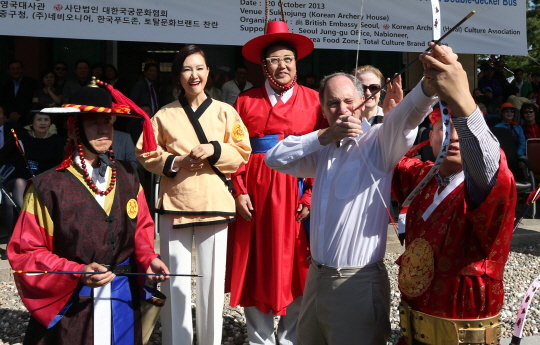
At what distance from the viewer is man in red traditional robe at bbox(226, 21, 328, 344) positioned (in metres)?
3.30

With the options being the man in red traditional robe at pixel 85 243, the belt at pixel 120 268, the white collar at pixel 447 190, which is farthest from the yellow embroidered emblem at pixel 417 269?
the belt at pixel 120 268

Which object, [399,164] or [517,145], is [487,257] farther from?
[517,145]

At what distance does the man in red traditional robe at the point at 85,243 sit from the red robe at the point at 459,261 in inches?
46.9

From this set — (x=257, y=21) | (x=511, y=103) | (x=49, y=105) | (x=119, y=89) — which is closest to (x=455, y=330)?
(x=257, y=21)

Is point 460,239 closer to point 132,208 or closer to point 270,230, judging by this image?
point 132,208

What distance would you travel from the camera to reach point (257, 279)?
3.33m

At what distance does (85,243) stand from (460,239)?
A: 1.58m

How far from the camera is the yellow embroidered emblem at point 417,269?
1.83 m

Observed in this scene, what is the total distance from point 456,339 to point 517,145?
259 inches

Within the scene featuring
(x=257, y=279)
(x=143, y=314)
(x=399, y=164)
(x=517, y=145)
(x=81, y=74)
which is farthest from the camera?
(x=517, y=145)

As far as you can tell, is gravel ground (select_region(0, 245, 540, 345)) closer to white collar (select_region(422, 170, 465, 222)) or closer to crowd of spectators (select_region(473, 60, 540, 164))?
white collar (select_region(422, 170, 465, 222))

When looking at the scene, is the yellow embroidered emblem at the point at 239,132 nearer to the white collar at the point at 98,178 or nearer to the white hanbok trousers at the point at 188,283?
the white hanbok trousers at the point at 188,283

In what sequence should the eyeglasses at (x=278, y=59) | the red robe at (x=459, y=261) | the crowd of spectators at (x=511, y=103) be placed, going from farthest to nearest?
the crowd of spectators at (x=511, y=103) < the eyeglasses at (x=278, y=59) < the red robe at (x=459, y=261)

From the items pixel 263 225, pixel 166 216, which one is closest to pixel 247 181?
pixel 263 225
